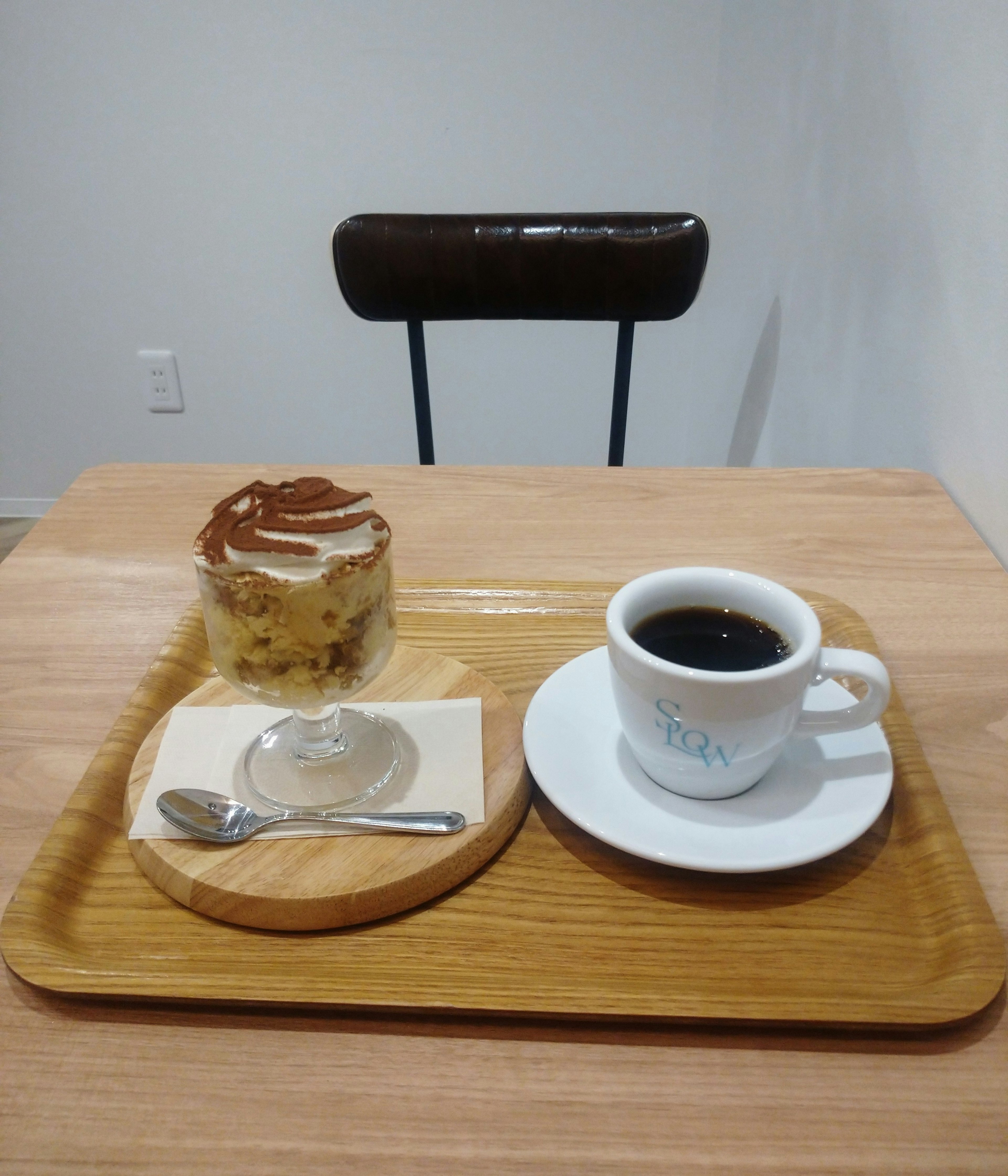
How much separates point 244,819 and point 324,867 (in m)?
0.06

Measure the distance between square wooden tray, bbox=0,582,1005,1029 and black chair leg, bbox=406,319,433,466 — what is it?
0.75 m

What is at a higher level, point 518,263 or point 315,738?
point 518,263

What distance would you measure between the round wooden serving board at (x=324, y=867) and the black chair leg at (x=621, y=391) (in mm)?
739

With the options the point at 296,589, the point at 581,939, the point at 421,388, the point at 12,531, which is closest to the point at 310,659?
the point at 296,589

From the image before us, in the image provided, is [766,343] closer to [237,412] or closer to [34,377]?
[237,412]

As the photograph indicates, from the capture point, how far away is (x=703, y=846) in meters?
0.46

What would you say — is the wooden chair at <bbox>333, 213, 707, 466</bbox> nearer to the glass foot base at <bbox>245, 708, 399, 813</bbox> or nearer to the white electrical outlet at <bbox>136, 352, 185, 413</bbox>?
the glass foot base at <bbox>245, 708, 399, 813</bbox>

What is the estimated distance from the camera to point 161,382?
6.73ft

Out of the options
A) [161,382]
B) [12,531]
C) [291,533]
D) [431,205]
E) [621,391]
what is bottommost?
[12,531]

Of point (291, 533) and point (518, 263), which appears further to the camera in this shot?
point (518, 263)

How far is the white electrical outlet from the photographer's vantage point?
2.03 meters

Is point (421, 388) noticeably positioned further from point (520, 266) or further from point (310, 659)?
point (310, 659)

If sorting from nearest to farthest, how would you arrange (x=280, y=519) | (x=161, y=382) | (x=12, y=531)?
1. (x=280, y=519)
2. (x=161, y=382)
3. (x=12, y=531)

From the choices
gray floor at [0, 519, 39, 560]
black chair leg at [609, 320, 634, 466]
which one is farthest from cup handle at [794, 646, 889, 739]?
gray floor at [0, 519, 39, 560]
